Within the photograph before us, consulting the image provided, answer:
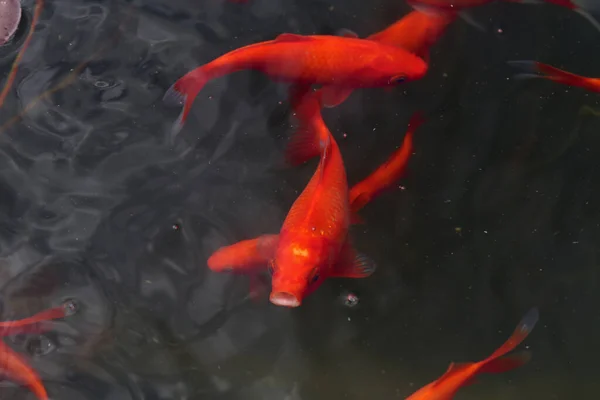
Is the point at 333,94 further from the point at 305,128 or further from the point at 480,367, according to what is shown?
the point at 480,367

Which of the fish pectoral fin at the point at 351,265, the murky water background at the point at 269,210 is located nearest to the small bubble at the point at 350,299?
the murky water background at the point at 269,210

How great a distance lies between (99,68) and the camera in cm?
276

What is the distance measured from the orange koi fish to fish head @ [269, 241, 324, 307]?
0.82 metres

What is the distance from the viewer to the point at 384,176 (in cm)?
253

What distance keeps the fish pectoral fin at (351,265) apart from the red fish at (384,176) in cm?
20

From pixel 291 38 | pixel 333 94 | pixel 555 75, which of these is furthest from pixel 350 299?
pixel 555 75

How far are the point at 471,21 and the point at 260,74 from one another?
1052 mm

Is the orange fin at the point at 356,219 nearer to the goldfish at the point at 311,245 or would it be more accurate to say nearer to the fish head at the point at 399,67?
the goldfish at the point at 311,245

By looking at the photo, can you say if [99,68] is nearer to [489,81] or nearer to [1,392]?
[1,392]

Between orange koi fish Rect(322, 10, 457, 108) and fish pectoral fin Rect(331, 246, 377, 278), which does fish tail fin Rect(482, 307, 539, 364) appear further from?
orange koi fish Rect(322, 10, 457, 108)

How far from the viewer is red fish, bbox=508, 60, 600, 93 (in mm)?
2467

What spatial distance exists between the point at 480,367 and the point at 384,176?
2.86 ft

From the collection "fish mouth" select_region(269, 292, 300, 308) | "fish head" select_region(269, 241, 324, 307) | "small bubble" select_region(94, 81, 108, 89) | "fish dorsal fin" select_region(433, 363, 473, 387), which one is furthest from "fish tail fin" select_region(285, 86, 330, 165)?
"fish dorsal fin" select_region(433, 363, 473, 387)

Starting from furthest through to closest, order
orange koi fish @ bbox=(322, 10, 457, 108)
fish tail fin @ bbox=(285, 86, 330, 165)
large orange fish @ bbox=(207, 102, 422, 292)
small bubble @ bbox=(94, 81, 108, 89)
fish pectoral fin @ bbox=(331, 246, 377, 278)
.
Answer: small bubble @ bbox=(94, 81, 108, 89)
orange koi fish @ bbox=(322, 10, 457, 108)
fish tail fin @ bbox=(285, 86, 330, 165)
large orange fish @ bbox=(207, 102, 422, 292)
fish pectoral fin @ bbox=(331, 246, 377, 278)
